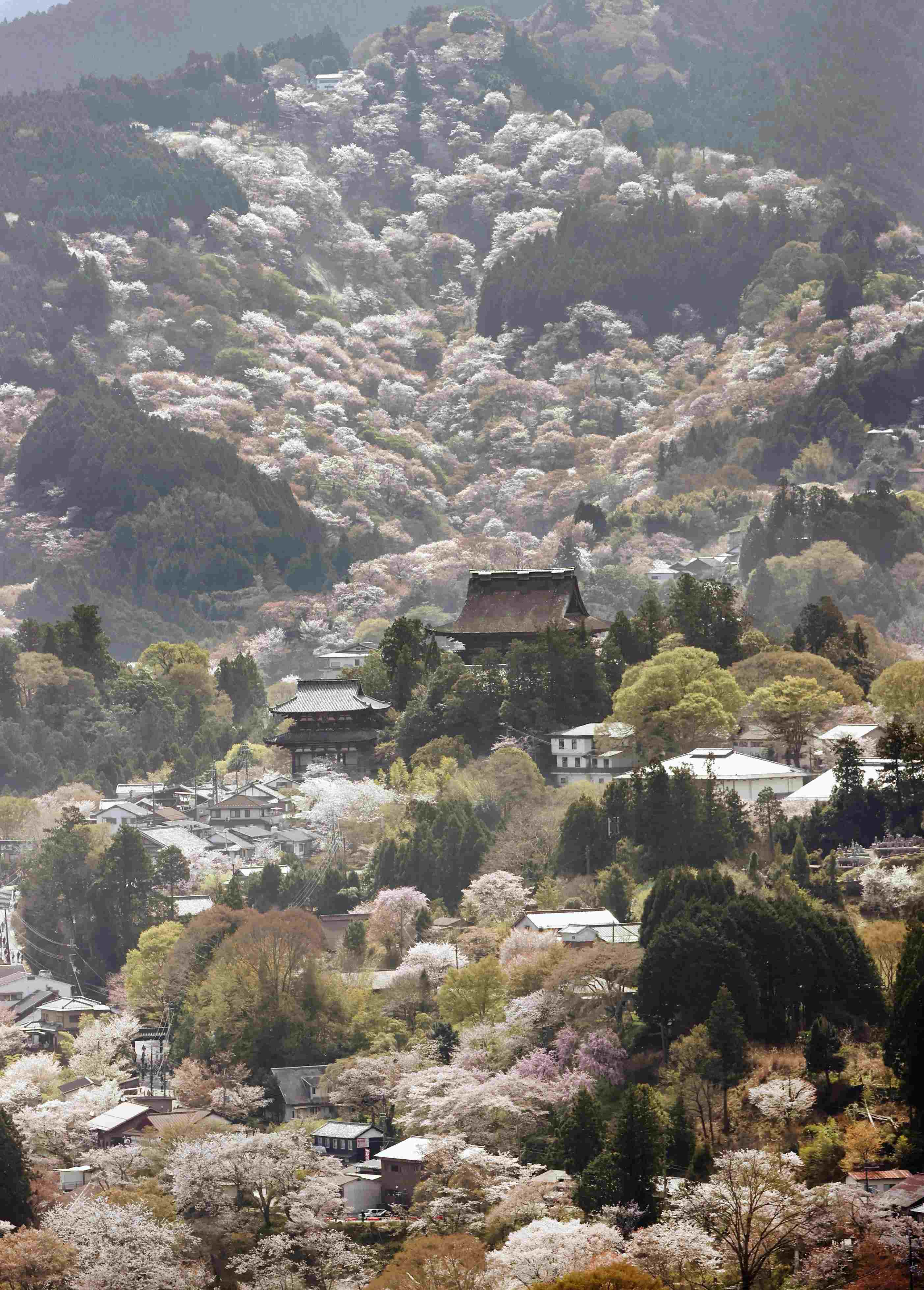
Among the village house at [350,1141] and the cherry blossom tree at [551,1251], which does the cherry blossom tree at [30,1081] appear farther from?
the cherry blossom tree at [551,1251]

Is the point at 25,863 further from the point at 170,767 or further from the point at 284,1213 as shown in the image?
the point at 284,1213

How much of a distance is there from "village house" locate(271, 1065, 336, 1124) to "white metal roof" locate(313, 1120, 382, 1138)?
5.34ft

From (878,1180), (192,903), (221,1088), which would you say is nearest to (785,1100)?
(878,1180)

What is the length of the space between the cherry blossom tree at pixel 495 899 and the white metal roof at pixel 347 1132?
11088mm

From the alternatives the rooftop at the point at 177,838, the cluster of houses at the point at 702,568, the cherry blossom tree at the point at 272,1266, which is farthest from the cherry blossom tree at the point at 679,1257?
the cluster of houses at the point at 702,568

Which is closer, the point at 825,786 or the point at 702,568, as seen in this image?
the point at 825,786

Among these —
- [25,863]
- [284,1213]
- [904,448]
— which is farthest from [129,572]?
[284,1213]

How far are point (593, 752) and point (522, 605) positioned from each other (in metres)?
13.3

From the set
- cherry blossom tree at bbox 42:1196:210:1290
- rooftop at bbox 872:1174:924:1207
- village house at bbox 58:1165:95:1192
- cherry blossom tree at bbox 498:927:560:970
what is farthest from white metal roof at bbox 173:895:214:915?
rooftop at bbox 872:1174:924:1207

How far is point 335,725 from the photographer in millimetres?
99375

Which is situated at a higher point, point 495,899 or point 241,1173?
point 495,899

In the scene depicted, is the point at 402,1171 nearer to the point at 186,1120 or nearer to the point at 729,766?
the point at 186,1120

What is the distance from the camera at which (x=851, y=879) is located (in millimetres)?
74500

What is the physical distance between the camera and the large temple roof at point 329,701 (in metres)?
98.6
